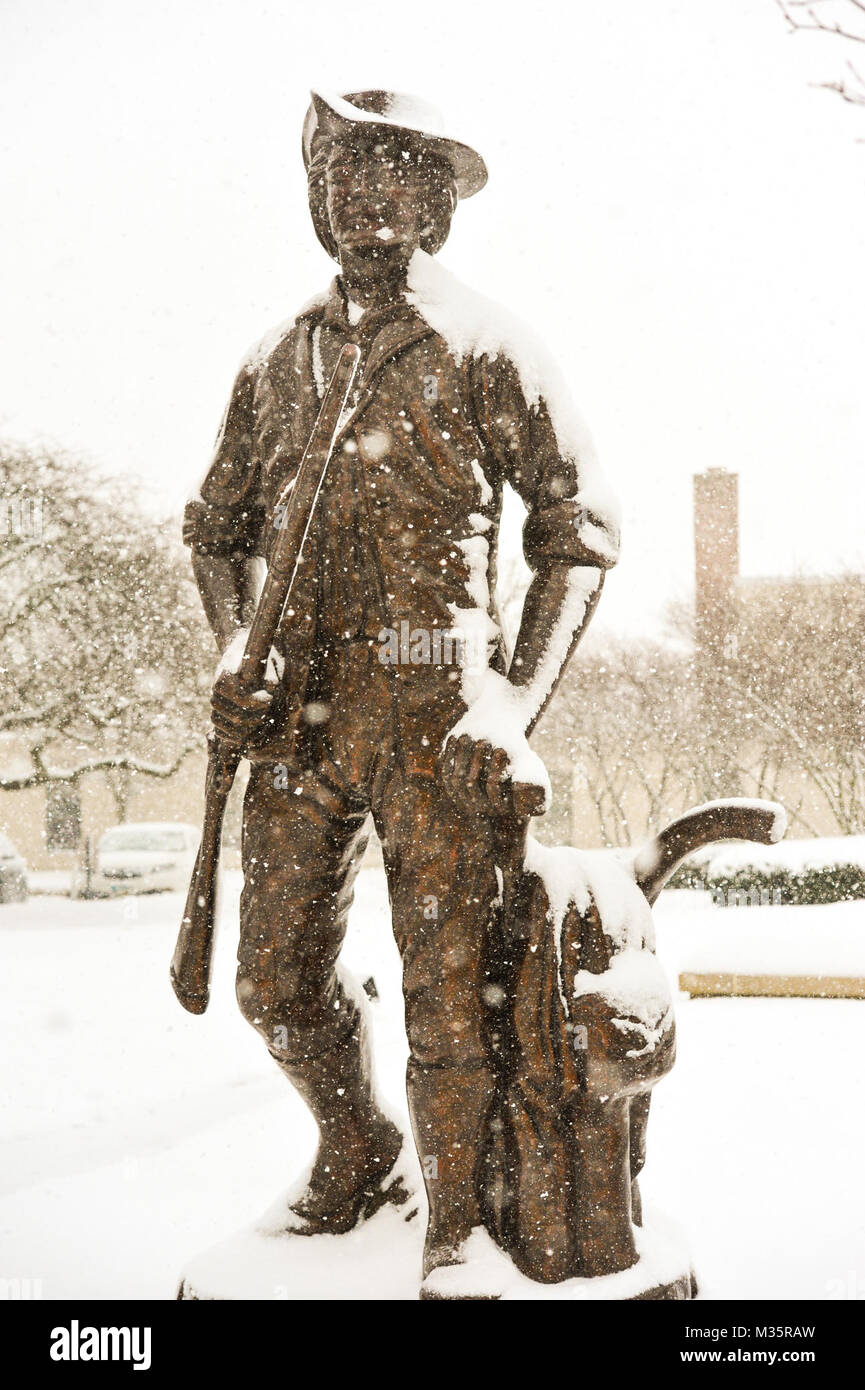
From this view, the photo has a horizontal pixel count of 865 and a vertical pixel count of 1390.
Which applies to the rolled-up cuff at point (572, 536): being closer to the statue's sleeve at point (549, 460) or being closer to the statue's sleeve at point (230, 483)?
the statue's sleeve at point (549, 460)

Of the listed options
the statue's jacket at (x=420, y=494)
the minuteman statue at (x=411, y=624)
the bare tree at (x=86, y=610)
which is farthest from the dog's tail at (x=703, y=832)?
the bare tree at (x=86, y=610)

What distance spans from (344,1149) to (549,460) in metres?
1.28

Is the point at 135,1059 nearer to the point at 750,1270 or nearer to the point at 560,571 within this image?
the point at 750,1270

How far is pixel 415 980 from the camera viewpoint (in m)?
2.35

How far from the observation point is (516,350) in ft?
7.96

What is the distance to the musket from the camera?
2.29 metres

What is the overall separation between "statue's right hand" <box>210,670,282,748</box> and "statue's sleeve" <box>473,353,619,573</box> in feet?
1.67

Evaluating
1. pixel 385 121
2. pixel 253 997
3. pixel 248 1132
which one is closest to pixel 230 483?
pixel 385 121

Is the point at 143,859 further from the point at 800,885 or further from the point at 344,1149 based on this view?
the point at 344,1149

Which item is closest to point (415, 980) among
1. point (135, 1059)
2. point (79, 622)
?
point (135, 1059)

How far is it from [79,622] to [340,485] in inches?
379

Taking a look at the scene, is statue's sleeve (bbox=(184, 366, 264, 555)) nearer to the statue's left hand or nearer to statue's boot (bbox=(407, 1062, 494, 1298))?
the statue's left hand

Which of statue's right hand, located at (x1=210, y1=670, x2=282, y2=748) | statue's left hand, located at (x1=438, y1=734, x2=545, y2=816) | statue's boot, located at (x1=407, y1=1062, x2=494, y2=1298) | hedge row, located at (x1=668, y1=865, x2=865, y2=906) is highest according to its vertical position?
statue's right hand, located at (x1=210, y1=670, x2=282, y2=748)

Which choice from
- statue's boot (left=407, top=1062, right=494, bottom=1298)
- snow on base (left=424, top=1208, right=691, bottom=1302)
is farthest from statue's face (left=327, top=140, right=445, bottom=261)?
snow on base (left=424, top=1208, right=691, bottom=1302)
